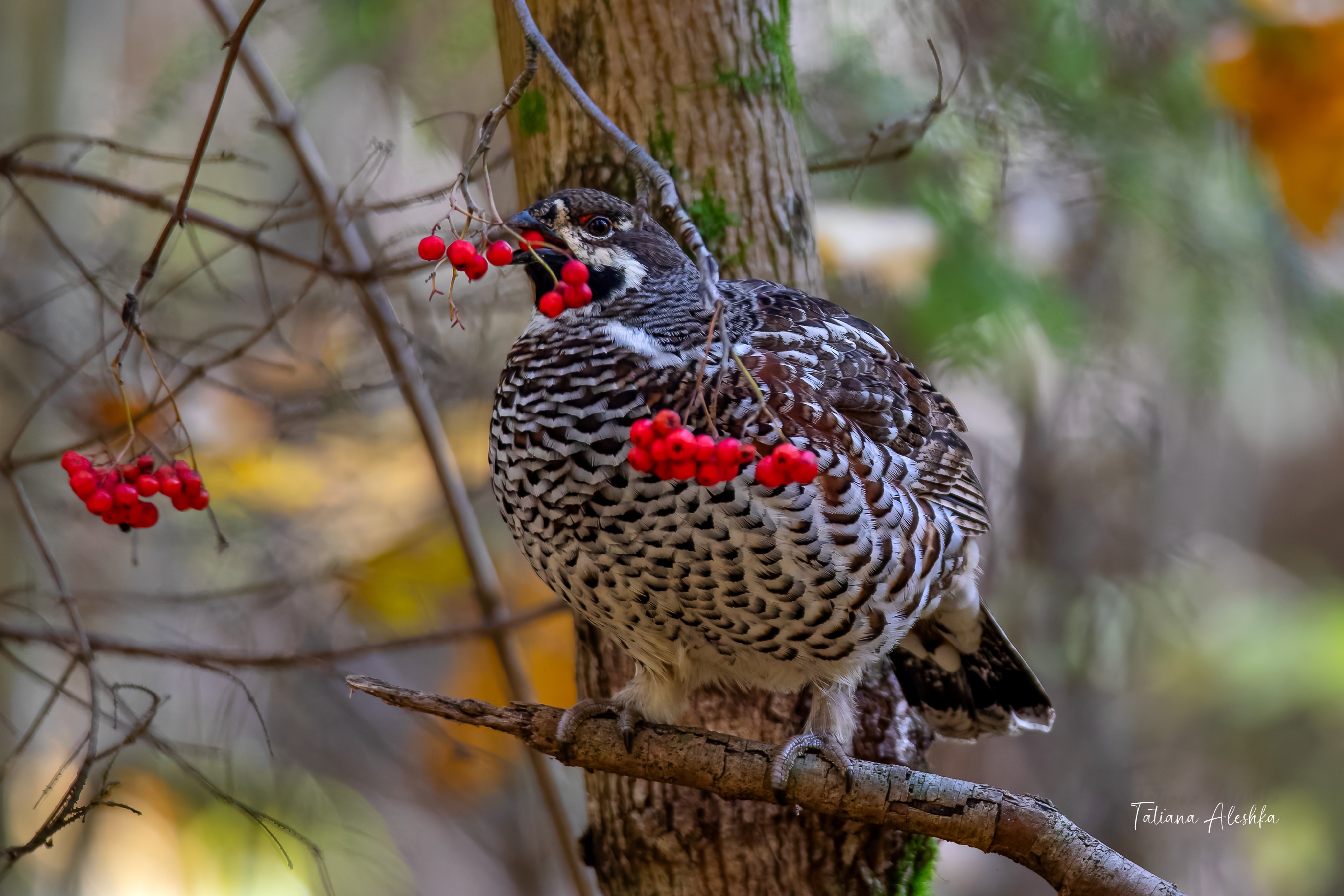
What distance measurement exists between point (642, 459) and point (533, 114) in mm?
1689

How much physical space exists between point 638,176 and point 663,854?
6.28 feet

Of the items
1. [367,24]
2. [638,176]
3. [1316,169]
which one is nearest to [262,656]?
[638,176]

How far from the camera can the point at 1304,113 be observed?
4.20 m

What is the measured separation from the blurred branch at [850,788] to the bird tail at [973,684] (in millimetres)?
718

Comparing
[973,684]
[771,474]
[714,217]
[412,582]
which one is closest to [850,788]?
[973,684]

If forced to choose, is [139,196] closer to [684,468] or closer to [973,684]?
[684,468]

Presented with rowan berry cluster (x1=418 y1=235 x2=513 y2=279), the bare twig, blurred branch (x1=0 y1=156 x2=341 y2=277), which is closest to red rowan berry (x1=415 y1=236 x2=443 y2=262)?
rowan berry cluster (x1=418 y1=235 x2=513 y2=279)

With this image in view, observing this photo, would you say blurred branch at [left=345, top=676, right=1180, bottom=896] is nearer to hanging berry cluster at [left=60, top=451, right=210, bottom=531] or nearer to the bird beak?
hanging berry cluster at [left=60, top=451, right=210, bottom=531]

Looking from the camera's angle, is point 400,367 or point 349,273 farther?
point 400,367

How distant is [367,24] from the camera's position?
385cm

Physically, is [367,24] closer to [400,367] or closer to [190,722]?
[400,367]

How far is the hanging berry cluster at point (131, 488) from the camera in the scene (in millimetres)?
2029

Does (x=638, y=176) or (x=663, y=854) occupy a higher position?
(x=638, y=176)

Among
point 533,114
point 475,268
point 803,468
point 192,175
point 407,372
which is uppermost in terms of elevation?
point 533,114
